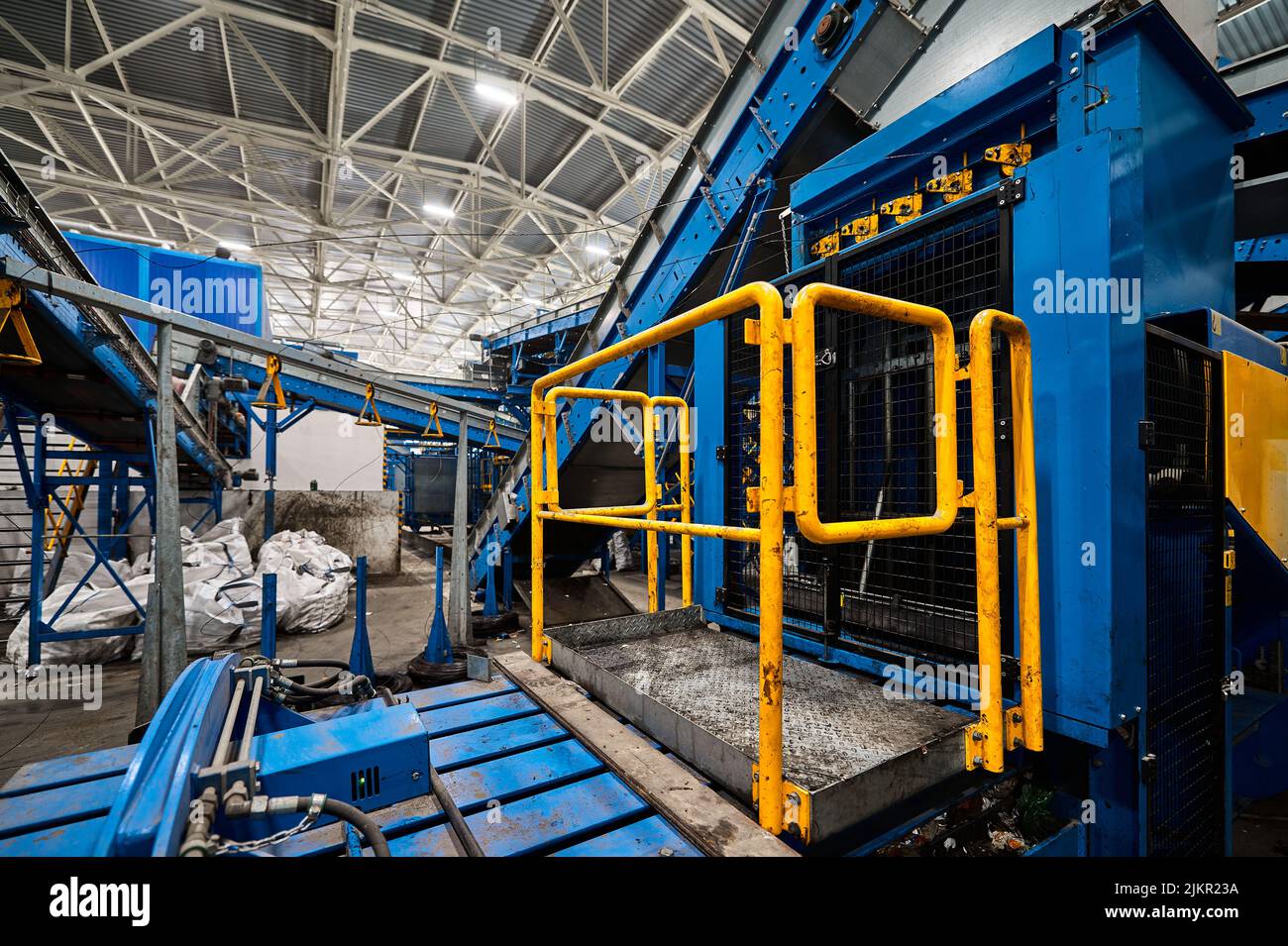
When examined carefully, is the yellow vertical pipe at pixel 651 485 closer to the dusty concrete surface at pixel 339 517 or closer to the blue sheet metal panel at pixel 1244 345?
the blue sheet metal panel at pixel 1244 345

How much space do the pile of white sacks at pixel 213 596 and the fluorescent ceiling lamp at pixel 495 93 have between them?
7.68 metres

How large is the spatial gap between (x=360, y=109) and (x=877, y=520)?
37.0ft

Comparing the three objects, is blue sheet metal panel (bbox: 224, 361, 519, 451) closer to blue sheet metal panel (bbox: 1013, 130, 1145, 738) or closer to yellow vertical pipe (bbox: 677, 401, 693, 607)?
yellow vertical pipe (bbox: 677, 401, 693, 607)

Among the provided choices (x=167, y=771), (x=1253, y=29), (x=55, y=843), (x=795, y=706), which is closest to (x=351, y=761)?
(x=167, y=771)

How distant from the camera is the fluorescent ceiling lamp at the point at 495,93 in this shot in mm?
8262

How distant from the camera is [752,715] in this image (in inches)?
77.5

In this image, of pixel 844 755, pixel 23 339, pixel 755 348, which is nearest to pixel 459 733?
pixel 844 755

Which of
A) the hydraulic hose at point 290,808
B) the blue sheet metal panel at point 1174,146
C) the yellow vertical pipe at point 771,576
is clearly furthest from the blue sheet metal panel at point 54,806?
the blue sheet metal panel at point 1174,146

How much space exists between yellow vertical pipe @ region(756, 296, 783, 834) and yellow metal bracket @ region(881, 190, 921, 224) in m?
1.71

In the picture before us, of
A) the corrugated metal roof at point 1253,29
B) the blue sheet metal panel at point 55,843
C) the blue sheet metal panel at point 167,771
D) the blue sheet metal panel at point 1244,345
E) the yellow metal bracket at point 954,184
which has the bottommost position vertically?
Answer: the blue sheet metal panel at point 55,843

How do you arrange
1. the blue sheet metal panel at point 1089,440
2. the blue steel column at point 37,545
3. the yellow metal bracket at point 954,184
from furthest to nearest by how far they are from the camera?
the blue steel column at point 37,545, the yellow metal bracket at point 954,184, the blue sheet metal panel at point 1089,440

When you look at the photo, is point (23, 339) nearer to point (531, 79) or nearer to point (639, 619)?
point (639, 619)

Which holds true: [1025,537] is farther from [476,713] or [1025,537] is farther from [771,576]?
[476,713]

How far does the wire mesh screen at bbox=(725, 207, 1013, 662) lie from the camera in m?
2.25
